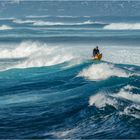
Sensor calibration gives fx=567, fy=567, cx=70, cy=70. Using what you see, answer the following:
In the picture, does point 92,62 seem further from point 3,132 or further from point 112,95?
point 3,132

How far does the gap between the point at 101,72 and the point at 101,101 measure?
8.74 m

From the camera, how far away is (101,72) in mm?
33375

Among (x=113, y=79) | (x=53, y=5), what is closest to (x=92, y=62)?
(x=113, y=79)

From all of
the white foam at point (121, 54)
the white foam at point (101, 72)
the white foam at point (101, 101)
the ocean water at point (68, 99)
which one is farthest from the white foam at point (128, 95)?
the white foam at point (121, 54)

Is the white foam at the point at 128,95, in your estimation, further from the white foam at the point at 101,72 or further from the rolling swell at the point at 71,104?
the white foam at the point at 101,72

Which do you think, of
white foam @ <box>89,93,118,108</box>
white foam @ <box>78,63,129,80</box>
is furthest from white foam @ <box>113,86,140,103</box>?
white foam @ <box>78,63,129,80</box>

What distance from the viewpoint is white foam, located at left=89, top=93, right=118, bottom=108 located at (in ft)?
79.4

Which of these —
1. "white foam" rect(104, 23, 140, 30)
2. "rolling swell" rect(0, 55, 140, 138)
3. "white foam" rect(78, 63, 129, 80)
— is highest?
"white foam" rect(104, 23, 140, 30)

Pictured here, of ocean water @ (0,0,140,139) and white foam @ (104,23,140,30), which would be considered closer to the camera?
ocean water @ (0,0,140,139)

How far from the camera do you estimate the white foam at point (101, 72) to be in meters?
32.3

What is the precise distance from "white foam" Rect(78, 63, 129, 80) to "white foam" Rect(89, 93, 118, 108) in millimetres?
6066

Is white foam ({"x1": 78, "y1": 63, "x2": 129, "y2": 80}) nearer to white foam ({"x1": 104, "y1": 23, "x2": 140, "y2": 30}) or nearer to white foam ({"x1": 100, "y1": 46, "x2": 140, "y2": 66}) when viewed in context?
white foam ({"x1": 100, "y1": 46, "x2": 140, "y2": 66})

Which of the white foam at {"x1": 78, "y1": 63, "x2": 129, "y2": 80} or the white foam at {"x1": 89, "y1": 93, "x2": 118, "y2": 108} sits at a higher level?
the white foam at {"x1": 78, "y1": 63, "x2": 129, "y2": 80}

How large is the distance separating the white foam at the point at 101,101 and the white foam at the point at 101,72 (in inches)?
239
